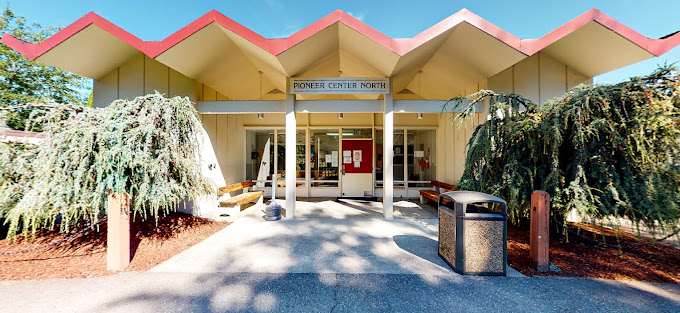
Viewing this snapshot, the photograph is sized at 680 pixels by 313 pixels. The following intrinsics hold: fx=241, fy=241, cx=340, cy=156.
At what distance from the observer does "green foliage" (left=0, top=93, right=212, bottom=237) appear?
10.2ft

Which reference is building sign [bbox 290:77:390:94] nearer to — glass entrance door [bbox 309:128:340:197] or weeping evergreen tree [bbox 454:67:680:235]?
weeping evergreen tree [bbox 454:67:680:235]

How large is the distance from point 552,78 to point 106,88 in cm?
1056

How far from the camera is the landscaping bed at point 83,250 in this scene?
3.11 m

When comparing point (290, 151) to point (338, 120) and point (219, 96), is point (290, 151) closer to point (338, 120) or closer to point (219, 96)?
point (219, 96)

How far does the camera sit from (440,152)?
805 centimetres

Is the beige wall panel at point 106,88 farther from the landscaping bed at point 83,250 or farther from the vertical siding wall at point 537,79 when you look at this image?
the vertical siding wall at point 537,79

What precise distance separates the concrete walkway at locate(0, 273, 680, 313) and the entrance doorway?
17.8 feet

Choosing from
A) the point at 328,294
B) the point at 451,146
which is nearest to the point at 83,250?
the point at 328,294

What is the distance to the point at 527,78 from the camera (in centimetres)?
577

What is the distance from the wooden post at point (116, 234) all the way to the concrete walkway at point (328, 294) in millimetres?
236

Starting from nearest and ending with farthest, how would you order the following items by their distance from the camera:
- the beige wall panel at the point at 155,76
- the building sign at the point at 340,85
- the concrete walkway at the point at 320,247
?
the concrete walkway at the point at 320,247 < the building sign at the point at 340,85 < the beige wall panel at the point at 155,76

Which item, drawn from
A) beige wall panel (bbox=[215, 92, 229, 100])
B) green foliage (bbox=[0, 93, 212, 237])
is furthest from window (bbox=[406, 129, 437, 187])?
green foliage (bbox=[0, 93, 212, 237])

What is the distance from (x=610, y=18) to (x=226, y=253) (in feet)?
25.9

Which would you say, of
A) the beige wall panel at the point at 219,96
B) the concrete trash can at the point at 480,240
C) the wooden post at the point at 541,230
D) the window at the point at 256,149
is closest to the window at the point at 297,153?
the window at the point at 256,149
